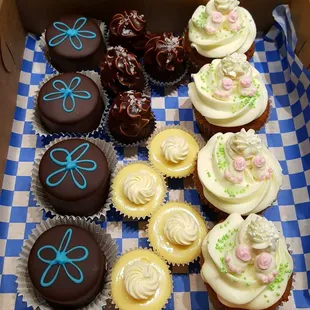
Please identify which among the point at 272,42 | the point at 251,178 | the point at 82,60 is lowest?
the point at 251,178

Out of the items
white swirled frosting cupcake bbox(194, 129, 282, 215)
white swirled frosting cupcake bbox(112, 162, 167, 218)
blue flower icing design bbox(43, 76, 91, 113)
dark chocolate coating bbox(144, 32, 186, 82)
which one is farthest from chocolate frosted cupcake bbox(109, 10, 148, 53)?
white swirled frosting cupcake bbox(194, 129, 282, 215)

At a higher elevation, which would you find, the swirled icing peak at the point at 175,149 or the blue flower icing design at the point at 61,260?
the swirled icing peak at the point at 175,149

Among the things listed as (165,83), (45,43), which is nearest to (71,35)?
(45,43)

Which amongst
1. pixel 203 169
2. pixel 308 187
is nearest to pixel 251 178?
pixel 203 169

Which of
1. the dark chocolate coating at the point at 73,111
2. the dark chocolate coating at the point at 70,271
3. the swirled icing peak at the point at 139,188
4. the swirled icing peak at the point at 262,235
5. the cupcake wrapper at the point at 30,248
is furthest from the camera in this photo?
the dark chocolate coating at the point at 73,111

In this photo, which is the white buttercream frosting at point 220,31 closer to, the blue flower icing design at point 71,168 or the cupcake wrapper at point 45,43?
the cupcake wrapper at point 45,43

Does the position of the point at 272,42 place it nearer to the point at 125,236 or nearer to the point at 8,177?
the point at 125,236

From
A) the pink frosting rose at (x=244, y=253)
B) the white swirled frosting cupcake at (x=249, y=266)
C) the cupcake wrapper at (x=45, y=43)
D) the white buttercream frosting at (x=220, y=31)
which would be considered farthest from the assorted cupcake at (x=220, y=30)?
the pink frosting rose at (x=244, y=253)
